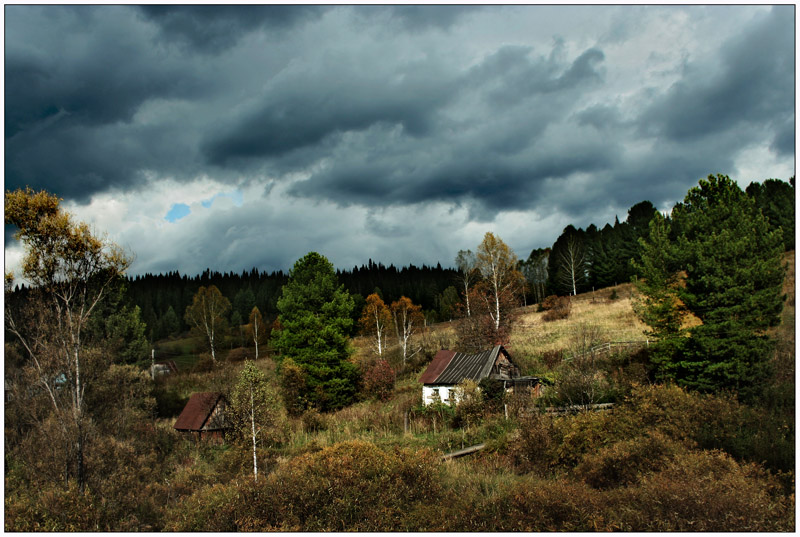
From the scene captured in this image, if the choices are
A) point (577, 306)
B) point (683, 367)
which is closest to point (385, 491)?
point (683, 367)

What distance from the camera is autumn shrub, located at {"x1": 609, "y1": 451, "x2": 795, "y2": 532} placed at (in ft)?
24.2

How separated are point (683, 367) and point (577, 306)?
3312 cm

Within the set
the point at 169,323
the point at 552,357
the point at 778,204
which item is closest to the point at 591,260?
the point at 778,204

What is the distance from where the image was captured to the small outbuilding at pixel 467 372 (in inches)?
1099

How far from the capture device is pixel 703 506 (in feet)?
24.8

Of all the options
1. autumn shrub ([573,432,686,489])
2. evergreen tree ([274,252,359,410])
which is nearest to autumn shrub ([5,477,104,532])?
autumn shrub ([573,432,686,489])

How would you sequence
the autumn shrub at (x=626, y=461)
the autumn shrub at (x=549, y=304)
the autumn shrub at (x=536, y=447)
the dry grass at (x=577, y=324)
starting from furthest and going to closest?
the autumn shrub at (x=549, y=304) → the dry grass at (x=577, y=324) → the autumn shrub at (x=536, y=447) → the autumn shrub at (x=626, y=461)

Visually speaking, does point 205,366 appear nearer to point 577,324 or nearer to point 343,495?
point 577,324

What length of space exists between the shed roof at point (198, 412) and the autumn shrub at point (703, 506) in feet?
76.3

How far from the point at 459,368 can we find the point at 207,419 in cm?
1600

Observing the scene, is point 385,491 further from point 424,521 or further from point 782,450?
point 782,450

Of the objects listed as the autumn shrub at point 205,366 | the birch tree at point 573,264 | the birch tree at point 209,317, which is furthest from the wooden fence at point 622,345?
the birch tree at point 209,317

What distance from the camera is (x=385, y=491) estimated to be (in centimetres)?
998

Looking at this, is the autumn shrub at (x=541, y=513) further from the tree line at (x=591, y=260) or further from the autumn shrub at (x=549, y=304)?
the tree line at (x=591, y=260)
